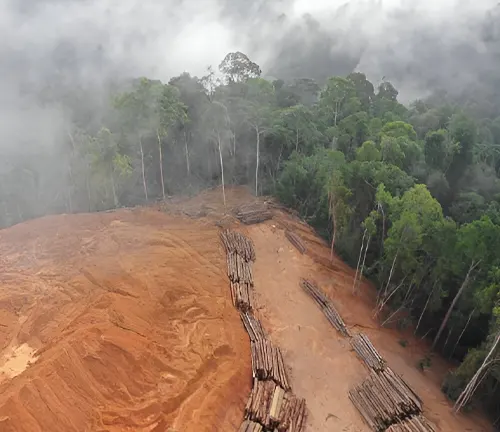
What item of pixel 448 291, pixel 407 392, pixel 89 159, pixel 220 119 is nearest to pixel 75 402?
pixel 407 392

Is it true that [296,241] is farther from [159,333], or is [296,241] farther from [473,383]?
[473,383]

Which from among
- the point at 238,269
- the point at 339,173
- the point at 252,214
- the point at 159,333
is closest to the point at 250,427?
the point at 159,333

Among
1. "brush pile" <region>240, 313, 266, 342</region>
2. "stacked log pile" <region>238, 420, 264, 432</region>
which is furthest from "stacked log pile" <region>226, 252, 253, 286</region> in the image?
"stacked log pile" <region>238, 420, 264, 432</region>

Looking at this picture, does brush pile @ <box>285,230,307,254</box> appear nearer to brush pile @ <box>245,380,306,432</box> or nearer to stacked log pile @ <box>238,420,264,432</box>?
brush pile @ <box>245,380,306,432</box>

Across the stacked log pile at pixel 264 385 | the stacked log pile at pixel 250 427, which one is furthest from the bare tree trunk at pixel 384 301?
the stacked log pile at pixel 250 427

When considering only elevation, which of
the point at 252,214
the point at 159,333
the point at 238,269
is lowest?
the point at 159,333

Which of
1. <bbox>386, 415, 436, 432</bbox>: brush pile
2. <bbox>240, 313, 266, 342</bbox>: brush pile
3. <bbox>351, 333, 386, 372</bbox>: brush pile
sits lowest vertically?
<bbox>386, 415, 436, 432</bbox>: brush pile

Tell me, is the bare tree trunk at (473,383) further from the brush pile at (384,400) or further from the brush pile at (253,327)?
the brush pile at (253,327)
